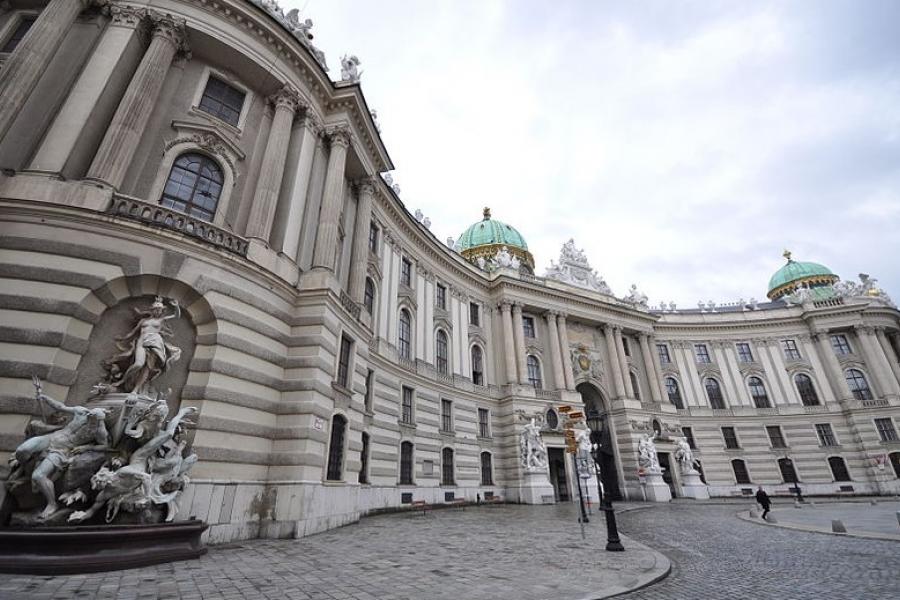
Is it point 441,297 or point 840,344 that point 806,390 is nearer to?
point 840,344

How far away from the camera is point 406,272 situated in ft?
83.6

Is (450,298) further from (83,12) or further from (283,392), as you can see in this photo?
(83,12)

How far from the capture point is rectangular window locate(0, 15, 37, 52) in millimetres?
12773

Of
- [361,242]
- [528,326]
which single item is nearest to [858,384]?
[528,326]

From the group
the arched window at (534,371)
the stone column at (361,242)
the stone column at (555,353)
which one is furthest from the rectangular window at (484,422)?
the stone column at (361,242)

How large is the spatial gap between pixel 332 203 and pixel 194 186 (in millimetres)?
4294

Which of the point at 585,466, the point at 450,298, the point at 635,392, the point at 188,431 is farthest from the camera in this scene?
the point at 635,392

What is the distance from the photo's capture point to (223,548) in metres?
8.45

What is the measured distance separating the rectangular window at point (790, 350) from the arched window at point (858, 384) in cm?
382

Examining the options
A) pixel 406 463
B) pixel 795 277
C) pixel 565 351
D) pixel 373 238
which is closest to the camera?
pixel 406 463

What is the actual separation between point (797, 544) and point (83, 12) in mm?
24716

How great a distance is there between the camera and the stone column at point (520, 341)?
96.4ft

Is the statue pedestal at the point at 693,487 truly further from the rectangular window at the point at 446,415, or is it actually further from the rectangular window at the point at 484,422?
the rectangular window at the point at 446,415

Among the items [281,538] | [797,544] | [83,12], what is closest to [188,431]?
[281,538]
